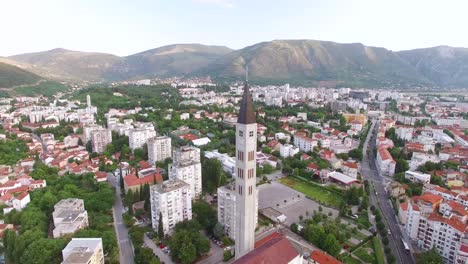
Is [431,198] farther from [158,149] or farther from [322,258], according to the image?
[158,149]

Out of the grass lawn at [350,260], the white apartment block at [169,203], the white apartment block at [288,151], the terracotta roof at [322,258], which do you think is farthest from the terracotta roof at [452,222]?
the white apartment block at [288,151]

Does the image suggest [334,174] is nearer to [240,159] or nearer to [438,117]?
[240,159]

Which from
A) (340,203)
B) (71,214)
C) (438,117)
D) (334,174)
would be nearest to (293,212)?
(340,203)

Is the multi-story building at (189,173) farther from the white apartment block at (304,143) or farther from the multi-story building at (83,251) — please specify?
the white apartment block at (304,143)

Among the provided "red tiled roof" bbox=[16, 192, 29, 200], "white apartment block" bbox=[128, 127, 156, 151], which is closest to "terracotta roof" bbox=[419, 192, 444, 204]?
"red tiled roof" bbox=[16, 192, 29, 200]

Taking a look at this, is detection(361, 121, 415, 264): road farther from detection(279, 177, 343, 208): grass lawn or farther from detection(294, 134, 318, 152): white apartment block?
detection(294, 134, 318, 152): white apartment block
